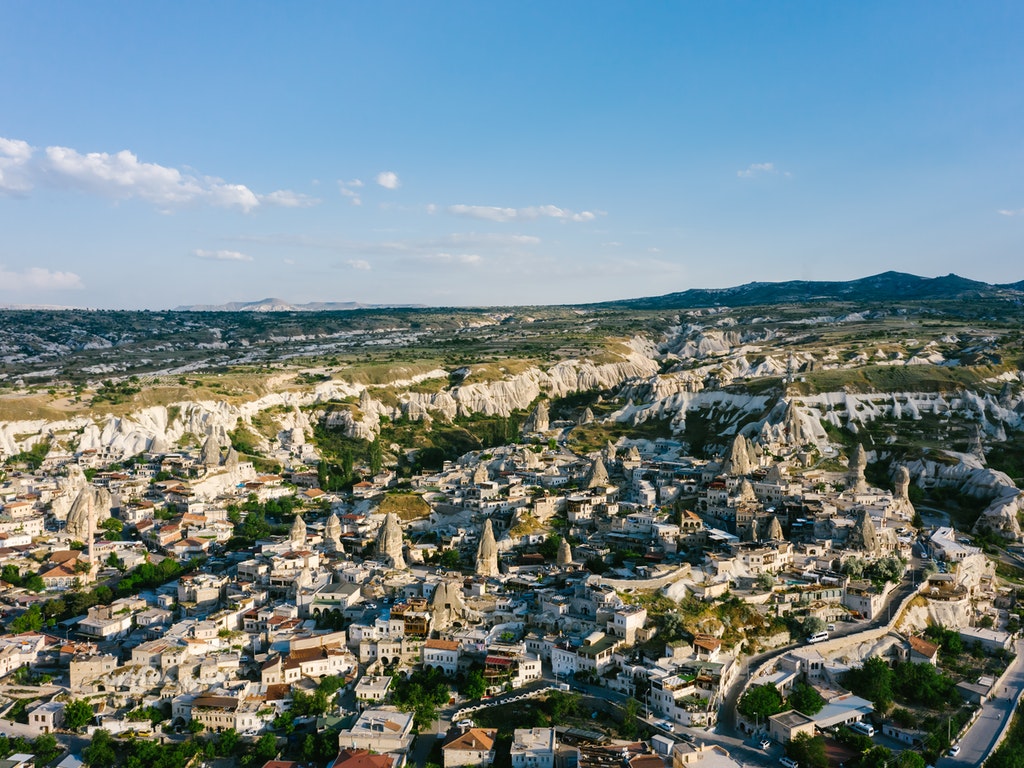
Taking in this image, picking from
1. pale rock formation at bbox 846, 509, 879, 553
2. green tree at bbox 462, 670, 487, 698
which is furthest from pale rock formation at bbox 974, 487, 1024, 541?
green tree at bbox 462, 670, 487, 698

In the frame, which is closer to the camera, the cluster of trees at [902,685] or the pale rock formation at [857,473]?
the cluster of trees at [902,685]

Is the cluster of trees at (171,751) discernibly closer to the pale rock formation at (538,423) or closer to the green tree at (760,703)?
the green tree at (760,703)

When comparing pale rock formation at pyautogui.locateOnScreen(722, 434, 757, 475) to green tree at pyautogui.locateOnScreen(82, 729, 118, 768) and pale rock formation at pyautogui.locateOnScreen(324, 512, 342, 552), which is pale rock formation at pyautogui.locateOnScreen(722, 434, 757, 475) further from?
green tree at pyautogui.locateOnScreen(82, 729, 118, 768)

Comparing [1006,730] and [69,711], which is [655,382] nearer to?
[1006,730]

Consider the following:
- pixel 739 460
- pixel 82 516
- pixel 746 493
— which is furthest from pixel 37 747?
pixel 739 460

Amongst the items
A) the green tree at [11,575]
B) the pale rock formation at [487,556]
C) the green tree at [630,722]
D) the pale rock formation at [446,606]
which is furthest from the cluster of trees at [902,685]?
the green tree at [11,575]
